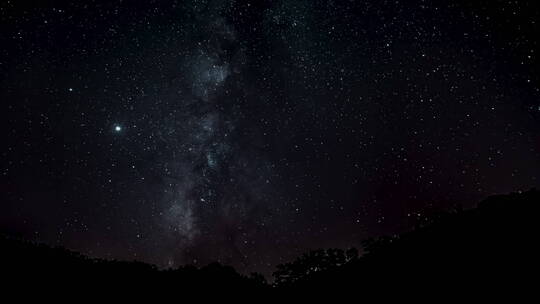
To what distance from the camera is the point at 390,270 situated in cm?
852

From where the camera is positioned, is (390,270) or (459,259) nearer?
(459,259)

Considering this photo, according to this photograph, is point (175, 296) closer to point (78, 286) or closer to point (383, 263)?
point (78, 286)

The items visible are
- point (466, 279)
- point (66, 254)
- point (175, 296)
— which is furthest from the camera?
point (66, 254)

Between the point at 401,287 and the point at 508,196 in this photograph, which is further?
the point at 508,196

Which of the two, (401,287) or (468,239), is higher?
(468,239)

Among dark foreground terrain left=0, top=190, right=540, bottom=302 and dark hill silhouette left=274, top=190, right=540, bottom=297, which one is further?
dark foreground terrain left=0, top=190, right=540, bottom=302

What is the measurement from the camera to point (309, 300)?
355 inches

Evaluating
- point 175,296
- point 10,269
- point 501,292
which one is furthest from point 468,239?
point 10,269

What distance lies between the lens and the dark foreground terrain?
22.0 ft

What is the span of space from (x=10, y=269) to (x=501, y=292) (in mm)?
10490

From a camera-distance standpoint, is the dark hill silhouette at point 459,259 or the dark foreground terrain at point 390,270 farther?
the dark foreground terrain at point 390,270

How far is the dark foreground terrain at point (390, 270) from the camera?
6711 mm

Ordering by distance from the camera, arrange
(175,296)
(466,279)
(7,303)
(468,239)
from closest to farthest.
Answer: (466,279) → (7,303) → (468,239) → (175,296)

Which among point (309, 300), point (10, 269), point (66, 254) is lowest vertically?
point (309, 300)
